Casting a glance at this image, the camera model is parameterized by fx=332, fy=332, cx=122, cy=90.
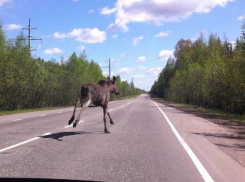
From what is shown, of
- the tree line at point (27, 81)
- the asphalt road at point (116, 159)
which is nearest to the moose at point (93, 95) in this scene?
the asphalt road at point (116, 159)

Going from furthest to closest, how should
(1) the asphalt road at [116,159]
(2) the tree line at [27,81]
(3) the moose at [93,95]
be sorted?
1. (2) the tree line at [27,81]
2. (3) the moose at [93,95]
3. (1) the asphalt road at [116,159]

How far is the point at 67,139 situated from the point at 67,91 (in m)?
42.7

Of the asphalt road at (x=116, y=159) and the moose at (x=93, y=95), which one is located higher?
the moose at (x=93, y=95)

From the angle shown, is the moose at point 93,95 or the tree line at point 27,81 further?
the tree line at point 27,81

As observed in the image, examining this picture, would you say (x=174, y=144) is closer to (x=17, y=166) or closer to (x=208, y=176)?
(x=208, y=176)

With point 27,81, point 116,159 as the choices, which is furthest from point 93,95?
point 27,81

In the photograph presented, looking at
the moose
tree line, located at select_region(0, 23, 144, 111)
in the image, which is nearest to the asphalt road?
the moose

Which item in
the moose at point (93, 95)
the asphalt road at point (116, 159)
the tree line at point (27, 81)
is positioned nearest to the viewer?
the asphalt road at point (116, 159)

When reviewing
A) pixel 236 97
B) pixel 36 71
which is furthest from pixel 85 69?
pixel 236 97

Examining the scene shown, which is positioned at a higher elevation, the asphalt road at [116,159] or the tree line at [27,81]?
the tree line at [27,81]

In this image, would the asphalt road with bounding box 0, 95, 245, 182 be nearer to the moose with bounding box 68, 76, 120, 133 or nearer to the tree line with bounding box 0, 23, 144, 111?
the moose with bounding box 68, 76, 120, 133

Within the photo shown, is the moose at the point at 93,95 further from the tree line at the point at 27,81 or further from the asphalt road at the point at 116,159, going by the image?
the tree line at the point at 27,81

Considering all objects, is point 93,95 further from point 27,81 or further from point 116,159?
point 27,81

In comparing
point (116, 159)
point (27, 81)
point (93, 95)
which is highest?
point (27, 81)
